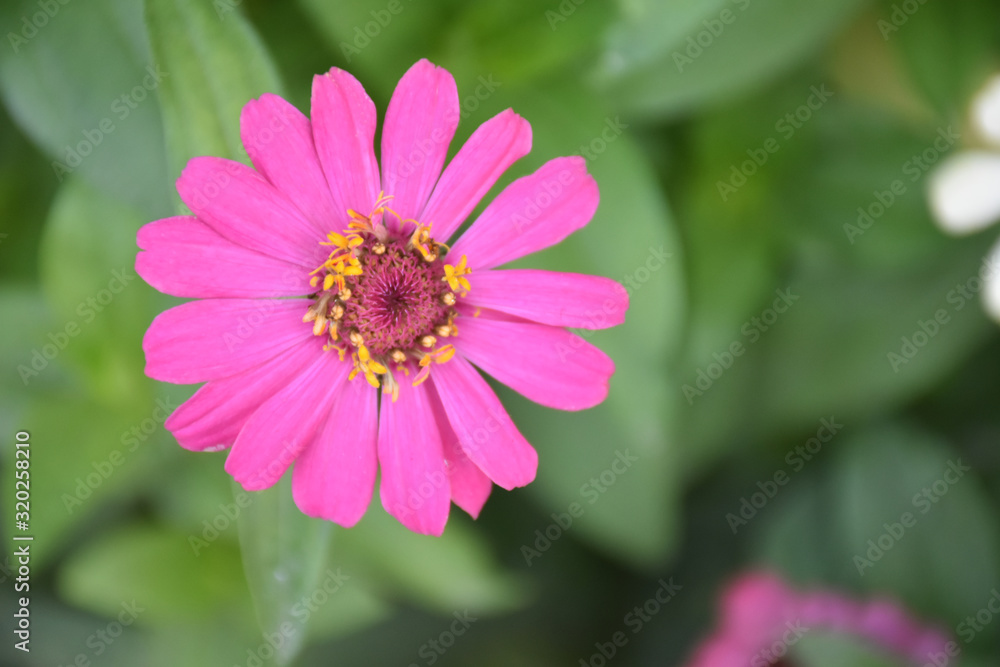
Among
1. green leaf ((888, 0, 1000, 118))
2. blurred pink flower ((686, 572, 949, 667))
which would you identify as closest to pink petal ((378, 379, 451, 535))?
blurred pink flower ((686, 572, 949, 667))

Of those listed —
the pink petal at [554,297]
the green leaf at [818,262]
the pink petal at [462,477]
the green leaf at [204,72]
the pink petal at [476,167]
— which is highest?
the green leaf at [204,72]

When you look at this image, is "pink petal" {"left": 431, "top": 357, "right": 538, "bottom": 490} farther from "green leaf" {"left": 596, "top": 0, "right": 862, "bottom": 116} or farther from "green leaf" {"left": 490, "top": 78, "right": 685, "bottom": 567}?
"green leaf" {"left": 596, "top": 0, "right": 862, "bottom": 116}

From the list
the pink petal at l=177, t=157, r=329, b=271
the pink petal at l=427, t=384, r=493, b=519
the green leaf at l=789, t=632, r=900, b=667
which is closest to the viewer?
the pink petal at l=177, t=157, r=329, b=271

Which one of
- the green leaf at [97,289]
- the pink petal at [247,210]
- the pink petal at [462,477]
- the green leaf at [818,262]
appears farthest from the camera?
the green leaf at [818,262]

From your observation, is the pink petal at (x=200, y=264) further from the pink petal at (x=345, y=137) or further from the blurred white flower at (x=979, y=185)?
the blurred white flower at (x=979, y=185)

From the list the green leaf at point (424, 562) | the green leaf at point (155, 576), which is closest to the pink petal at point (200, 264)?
the green leaf at point (424, 562)
